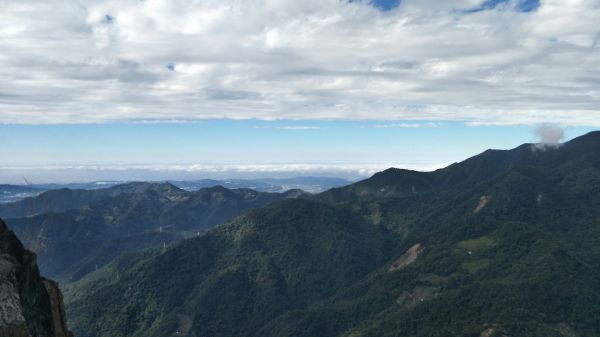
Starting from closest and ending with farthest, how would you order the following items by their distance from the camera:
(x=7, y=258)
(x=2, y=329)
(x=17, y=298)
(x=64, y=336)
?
(x=2, y=329), (x=17, y=298), (x=7, y=258), (x=64, y=336)

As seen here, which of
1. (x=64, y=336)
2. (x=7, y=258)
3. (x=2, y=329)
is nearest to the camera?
(x=2, y=329)

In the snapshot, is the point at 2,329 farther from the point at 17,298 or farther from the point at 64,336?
the point at 64,336

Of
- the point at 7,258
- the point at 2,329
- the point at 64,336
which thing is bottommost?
the point at 64,336

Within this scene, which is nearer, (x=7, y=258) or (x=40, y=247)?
(x=40, y=247)

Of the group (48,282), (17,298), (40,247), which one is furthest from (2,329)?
(48,282)

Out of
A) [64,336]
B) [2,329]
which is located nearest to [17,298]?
[2,329]

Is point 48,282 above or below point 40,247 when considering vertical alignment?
below
